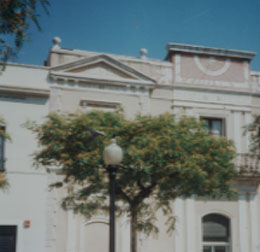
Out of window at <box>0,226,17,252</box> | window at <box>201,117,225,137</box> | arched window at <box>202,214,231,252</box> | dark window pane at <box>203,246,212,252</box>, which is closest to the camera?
window at <box>0,226,17,252</box>

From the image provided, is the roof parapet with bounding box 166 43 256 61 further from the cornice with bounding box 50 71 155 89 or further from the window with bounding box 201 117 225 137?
the window with bounding box 201 117 225 137

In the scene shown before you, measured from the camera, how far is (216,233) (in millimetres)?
20594

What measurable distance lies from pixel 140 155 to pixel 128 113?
6.54 meters

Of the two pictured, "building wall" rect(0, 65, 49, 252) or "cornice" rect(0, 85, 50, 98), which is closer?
"building wall" rect(0, 65, 49, 252)

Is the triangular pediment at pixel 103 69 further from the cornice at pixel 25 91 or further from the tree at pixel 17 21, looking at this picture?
the tree at pixel 17 21

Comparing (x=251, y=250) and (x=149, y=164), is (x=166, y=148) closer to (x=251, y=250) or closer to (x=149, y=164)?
(x=149, y=164)

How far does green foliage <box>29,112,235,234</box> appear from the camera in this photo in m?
14.1

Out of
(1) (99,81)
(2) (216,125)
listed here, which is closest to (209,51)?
(2) (216,125)

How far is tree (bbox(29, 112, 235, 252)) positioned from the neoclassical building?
9.17 ft

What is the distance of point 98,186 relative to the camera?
14.7 metres

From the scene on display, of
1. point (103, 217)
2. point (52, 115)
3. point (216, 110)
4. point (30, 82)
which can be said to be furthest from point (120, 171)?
point (216, 110)

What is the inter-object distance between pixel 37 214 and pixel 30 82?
5.06 metres

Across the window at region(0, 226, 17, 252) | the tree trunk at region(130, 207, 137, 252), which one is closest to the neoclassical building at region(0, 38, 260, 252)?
the window at region(0, 226, 17, 252)

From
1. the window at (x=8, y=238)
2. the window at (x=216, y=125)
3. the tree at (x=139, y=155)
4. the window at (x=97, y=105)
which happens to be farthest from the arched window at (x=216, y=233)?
the window at (x=8, y=238)
